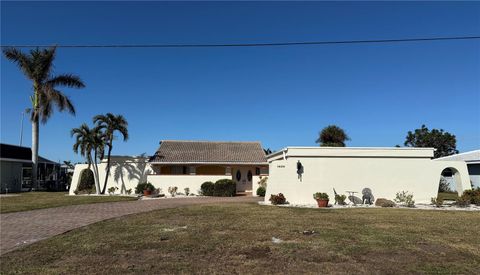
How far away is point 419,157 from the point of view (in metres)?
20.9

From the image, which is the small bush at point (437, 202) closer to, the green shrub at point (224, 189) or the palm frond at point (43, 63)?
the green shrub at point (224, 189)

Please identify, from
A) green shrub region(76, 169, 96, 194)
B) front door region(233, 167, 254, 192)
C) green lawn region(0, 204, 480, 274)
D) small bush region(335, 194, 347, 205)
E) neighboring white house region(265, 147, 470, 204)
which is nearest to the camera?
green lawn region(0, 204, 480, 274)

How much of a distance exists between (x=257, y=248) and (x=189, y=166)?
82.9ft

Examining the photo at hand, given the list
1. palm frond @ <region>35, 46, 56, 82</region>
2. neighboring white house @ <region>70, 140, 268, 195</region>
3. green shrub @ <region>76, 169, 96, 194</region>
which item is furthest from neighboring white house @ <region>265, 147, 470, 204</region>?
palm frond @ <region>35, 46, 56, 82</region>

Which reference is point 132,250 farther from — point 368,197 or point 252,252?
point 368,197

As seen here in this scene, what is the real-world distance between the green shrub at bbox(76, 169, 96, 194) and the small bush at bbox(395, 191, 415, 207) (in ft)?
75.5

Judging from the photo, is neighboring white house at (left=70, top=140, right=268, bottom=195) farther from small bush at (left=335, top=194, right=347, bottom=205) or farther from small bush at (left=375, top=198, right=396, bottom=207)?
small bush at (left=375, top=198, right=396, bottom=207)

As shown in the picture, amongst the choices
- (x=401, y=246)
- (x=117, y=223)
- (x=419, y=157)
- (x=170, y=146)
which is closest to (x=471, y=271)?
(x=401, y=246)

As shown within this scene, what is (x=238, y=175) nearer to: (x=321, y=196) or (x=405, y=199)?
(x=321, y=196)

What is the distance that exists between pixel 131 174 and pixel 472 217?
24.8m

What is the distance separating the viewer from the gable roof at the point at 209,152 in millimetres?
32509

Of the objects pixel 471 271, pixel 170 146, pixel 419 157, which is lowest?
pixel 471 271

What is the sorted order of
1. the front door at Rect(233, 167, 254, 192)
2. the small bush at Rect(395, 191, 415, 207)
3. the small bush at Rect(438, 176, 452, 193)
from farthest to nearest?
the front door at Rect(233, 167, 254, 192), the small bush at Rect(438, 176, 452, 193), the small bush at Rect(395, 191, 415, 207)

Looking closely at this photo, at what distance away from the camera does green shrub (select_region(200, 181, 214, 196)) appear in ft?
93.1
